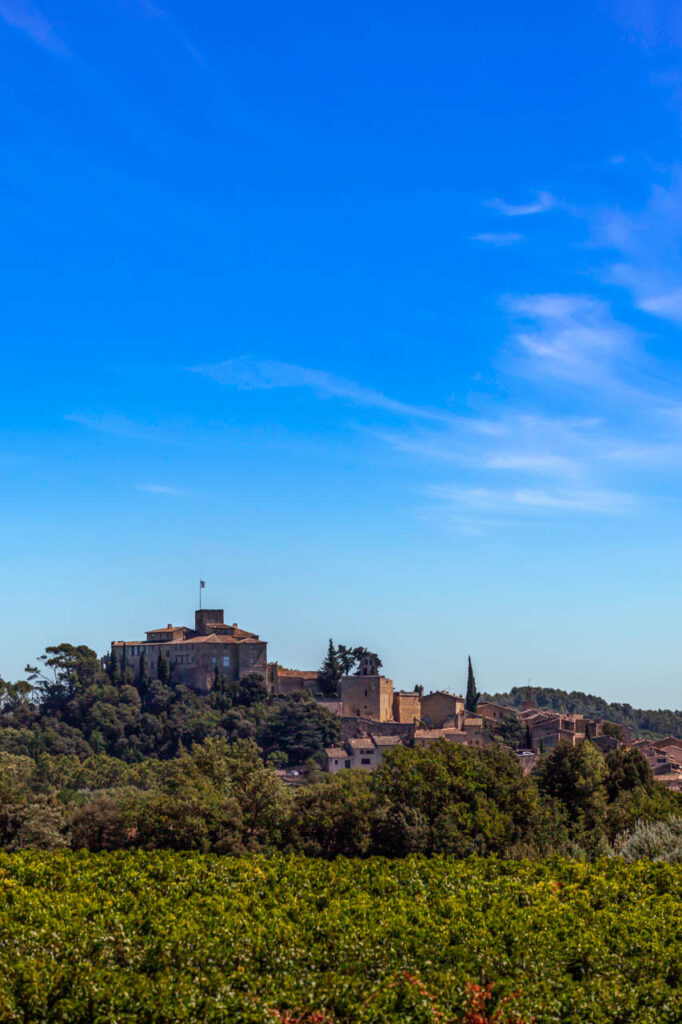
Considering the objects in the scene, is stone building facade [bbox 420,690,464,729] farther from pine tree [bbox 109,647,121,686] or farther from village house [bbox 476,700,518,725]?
pine tree [bbox 109,647,121,686]

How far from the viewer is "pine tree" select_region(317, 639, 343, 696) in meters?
86.8

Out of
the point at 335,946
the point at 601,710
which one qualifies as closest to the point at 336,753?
the point at 335,946

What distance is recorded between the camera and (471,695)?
290ft

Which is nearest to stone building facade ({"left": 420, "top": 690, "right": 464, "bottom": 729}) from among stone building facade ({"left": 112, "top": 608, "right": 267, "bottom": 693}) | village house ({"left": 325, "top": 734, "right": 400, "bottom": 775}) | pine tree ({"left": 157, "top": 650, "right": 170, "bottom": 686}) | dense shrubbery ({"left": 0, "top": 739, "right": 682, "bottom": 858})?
village house ({"left": 325, "top": 734, "right": 400, "bottom": 775})

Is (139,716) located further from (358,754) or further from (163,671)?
(358,754)

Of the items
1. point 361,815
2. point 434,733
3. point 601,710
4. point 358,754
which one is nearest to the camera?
point 361,815

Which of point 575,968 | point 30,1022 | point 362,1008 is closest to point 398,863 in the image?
point 575,968

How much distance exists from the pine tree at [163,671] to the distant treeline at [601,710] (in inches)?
2720

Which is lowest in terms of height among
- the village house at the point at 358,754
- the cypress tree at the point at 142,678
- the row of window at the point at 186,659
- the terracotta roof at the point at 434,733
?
the village house at the point at 358,754

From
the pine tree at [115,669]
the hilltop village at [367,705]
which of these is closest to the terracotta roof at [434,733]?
the hilltop village at [367,705]

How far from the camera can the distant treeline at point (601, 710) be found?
14900 centimetres

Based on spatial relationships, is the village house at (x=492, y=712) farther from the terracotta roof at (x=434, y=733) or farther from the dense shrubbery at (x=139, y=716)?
the dense shrubbery at (x=139, y=716)

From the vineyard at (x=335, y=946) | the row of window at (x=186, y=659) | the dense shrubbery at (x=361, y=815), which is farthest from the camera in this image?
the row of window at (x=186, y=659)

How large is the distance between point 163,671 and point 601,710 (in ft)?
318
